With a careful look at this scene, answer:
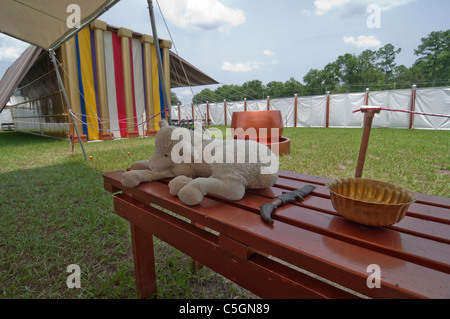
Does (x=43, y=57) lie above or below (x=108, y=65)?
above

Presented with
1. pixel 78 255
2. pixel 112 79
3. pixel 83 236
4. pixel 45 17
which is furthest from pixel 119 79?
pixel 78 255

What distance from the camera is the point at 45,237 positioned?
5.14ft

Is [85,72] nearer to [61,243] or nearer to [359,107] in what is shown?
[61,243]

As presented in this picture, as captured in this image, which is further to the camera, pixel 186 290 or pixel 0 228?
pixel 0 228

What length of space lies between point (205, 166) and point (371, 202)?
2.12 ft

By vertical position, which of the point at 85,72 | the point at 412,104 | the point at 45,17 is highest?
the point at 85,72

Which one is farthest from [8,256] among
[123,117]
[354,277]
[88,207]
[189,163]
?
[123,117]

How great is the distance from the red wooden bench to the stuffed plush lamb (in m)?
0.05

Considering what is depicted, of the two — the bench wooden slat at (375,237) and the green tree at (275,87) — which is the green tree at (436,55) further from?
the bench wooden slat at (375,237)

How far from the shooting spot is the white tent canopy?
2295 millimetres

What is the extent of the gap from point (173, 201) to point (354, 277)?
58cm

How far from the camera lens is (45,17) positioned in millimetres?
2533
